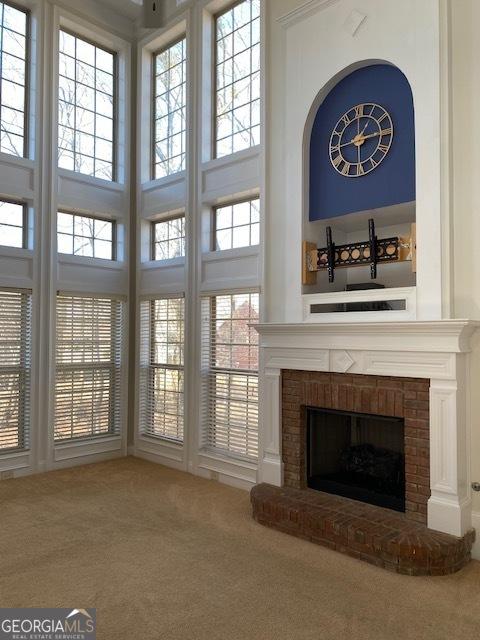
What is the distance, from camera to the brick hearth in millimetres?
3777

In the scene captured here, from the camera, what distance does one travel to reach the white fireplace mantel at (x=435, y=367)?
3.58 m

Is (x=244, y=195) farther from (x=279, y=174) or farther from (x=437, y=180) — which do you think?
(x=437, y=180)

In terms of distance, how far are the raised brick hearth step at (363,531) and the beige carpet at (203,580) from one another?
0.27 feet

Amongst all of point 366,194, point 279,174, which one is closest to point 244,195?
point 279,174

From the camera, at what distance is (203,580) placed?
3.27 metres

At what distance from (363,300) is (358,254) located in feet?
1.36

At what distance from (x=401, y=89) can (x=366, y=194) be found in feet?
2.78

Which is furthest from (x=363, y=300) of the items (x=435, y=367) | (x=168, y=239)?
(x=168, y=239)

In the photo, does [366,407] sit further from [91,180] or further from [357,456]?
[91,180]

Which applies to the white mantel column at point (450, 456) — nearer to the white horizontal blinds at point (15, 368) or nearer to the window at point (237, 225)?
the window at point (237, 225)

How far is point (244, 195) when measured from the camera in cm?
554

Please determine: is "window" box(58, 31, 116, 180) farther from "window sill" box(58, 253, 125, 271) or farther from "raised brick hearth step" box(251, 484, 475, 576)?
"raised brick hearth step" box(251, 484, 475, 576)

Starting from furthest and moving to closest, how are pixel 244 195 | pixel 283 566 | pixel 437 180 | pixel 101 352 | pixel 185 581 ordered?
pixel 101 352 < pixel 244 195 < pixel 437 180 < pixel 283 566 < pixel 185 581

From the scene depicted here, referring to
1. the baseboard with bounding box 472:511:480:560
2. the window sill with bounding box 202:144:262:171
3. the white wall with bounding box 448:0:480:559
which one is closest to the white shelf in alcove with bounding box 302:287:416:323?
the white wall with bounding box 448:0:480:559
